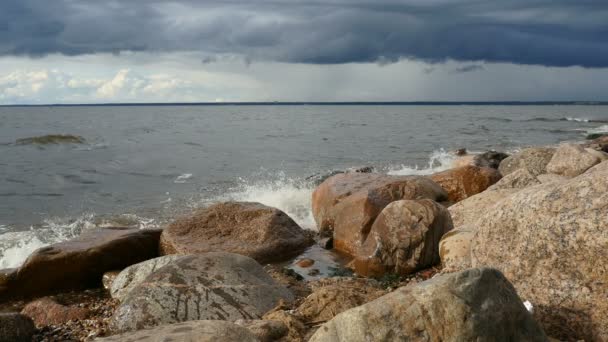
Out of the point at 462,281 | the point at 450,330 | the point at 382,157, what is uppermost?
the point at 462,281

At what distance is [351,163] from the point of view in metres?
26.8

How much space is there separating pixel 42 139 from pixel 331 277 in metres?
38.1

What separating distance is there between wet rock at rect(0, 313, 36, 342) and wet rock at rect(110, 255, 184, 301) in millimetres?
1560

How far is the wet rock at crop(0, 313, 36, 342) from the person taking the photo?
21.1 feet

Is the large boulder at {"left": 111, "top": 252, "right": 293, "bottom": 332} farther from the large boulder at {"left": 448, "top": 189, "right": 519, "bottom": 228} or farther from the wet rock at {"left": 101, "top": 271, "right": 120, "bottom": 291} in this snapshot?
the large boulder at {"left": 448, "top": 189, "right": 519, "bottom": 228}

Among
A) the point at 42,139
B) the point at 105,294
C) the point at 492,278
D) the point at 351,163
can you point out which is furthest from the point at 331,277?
the point at 42,139

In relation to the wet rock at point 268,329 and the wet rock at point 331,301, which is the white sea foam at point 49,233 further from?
the wet rock at point 268,329

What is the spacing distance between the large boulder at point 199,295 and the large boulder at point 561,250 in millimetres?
2586

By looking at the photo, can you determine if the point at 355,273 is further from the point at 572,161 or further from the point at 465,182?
the point at 572,161

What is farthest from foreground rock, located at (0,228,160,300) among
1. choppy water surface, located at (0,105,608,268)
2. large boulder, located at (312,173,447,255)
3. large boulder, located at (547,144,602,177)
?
large boulder, located at (547,144,602,177)

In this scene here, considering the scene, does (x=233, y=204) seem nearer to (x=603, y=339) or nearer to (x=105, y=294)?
(x=105, y=294)

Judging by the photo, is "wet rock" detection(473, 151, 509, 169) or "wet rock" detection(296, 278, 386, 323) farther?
"wet rock" detection(473, 151, 509, 169)

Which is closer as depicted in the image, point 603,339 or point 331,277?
point 603,339


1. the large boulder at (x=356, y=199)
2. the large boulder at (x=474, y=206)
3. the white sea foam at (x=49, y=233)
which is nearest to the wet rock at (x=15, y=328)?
the large boulder at (x=356, y=199)
